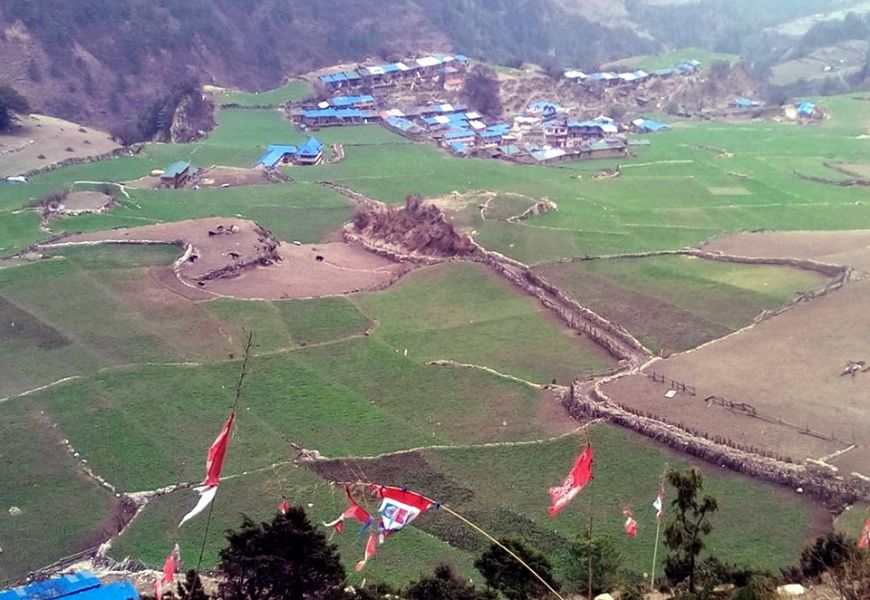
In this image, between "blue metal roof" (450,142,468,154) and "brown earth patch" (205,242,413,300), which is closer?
"brown earth patch" (205,242,413,300)

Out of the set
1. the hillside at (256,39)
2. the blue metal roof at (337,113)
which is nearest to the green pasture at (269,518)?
the blue metal roof at (337,113)

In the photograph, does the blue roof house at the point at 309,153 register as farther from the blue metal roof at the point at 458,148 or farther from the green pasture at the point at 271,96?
the green pasture at the point at 271,96

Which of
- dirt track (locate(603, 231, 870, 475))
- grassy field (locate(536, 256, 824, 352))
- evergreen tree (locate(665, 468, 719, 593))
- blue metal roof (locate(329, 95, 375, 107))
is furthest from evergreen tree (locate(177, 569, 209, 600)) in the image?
blue metal roof (locate(329, 95, 375, 107))

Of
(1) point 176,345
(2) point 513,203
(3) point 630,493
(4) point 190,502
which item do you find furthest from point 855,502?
(2) point 513,203

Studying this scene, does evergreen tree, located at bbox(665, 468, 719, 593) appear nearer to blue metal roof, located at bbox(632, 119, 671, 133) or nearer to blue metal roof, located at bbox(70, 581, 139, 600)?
blue metal roof, located at bbox(70, 581, 139, 600)

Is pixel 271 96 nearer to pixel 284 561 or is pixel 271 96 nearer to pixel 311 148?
pixel 311 148
